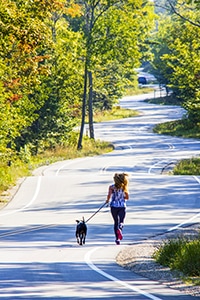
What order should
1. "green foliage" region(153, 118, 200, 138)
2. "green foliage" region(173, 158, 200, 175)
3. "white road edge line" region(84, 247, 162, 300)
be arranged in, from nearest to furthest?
"white road edge line" region(84, 247, 162, 300) < "green foliage" region(173, 158, 200, 175) < "green foliage" region(153, 118, 200, 138)

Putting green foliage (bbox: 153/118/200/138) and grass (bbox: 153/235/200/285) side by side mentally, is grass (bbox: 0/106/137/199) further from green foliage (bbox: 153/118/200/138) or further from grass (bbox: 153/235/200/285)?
grass (bbox: 153/235/200/285)

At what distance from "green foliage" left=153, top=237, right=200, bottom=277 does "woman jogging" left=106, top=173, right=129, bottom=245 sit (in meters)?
2.15

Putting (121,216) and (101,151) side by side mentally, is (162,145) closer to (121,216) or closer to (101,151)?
(101,151)

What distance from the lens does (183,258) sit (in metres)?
15.8

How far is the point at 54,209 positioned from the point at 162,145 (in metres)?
35.6

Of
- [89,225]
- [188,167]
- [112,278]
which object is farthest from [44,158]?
[112,278]

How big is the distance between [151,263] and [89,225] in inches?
308

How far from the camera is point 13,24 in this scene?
23.5 metres

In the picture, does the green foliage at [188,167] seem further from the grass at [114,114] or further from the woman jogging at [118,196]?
the grass at [114,114]

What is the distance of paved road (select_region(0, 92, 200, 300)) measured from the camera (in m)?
13.2

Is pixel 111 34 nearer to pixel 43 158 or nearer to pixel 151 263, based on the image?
pixel 43 158

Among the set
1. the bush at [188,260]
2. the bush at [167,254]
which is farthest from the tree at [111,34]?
the bush at [188,260]

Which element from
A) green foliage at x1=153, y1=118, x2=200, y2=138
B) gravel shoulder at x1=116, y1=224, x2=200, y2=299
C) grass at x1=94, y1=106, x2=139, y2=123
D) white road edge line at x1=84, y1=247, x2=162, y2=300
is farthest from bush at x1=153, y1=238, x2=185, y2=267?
grass at x1=94, y1=106, x2=139, y2=123

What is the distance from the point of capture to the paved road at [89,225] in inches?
520
